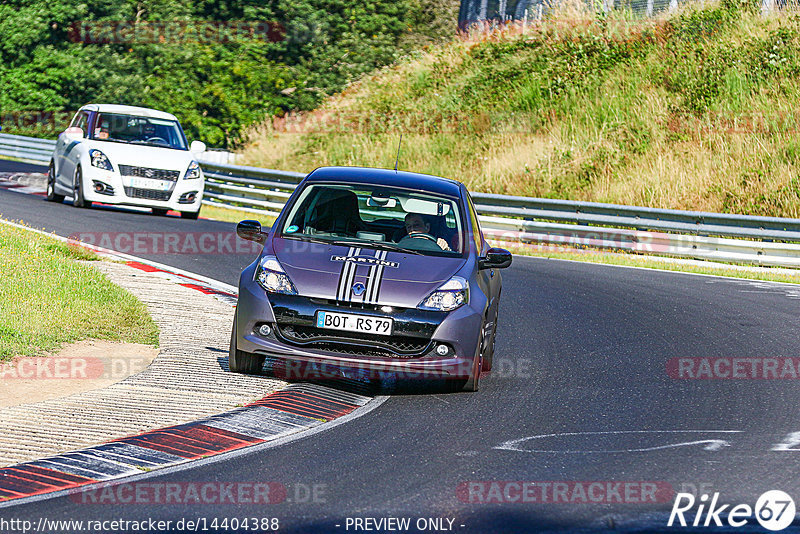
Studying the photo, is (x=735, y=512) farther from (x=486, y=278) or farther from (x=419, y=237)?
(x=419, y=237)

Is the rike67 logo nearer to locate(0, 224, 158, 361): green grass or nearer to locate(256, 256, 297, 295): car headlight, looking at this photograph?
locate(256, 256, 297, 295): car headlight

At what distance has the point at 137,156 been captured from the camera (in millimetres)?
20562

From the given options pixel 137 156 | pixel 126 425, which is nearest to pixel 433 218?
pixel 126 425

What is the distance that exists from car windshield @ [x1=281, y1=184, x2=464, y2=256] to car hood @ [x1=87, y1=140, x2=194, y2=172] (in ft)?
37.5

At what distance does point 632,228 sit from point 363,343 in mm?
15103

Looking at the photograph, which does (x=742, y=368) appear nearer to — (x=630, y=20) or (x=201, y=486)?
(x=201, y=486)

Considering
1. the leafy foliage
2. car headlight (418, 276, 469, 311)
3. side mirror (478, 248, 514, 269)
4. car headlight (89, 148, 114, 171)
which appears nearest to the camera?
car headlight (418, 276, 469, 311)

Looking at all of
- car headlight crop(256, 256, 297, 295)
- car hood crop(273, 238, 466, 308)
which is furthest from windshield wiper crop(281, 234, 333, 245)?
car headlight crop(256, 256, 297, 295)

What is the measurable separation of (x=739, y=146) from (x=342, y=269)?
20.5 meters

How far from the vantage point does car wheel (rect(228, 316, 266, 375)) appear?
28.6 ft

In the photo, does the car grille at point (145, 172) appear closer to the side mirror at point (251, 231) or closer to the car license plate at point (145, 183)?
the car license plate at point (145, 183)

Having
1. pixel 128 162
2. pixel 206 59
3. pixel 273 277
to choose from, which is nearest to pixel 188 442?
pixel 273 277

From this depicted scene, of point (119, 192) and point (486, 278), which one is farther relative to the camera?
point (119, 192)

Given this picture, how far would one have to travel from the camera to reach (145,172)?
20.6m
